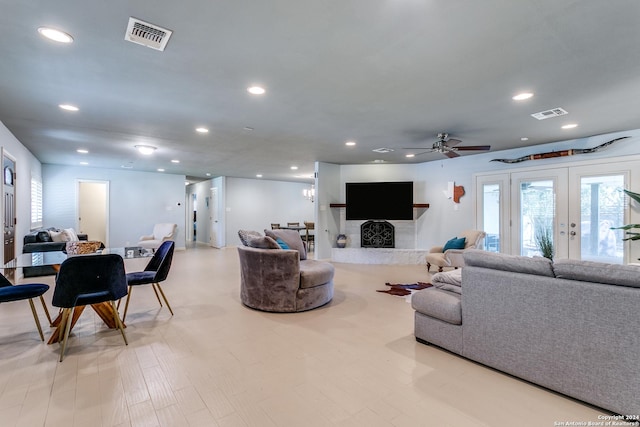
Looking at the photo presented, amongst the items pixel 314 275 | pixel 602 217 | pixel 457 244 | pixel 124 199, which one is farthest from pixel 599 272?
pixel 124 199

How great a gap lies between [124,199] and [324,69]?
27.7 feet

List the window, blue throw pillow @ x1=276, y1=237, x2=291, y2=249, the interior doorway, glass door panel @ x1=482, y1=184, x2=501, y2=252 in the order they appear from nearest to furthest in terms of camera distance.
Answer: blue throw pillow @ x1=276, y1=237, x2=291, y2=249
glass door panel @ x1=482, y1=184, x2=501, y2=252
the window
the interior doorway

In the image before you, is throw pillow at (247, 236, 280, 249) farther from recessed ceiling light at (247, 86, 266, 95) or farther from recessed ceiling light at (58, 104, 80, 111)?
recessed ceiling light at (58, 104, 80, 111)

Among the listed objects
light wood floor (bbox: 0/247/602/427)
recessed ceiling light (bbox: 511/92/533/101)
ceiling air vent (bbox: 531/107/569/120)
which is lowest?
light wood floor (bbox: 0/247/602/427)

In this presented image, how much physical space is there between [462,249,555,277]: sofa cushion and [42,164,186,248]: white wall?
9.28m

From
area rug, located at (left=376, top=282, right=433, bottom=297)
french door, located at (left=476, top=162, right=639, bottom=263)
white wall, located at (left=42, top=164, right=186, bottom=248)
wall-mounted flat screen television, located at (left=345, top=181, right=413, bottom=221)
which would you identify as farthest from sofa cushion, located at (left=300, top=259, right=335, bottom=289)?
white wall, located at (left=42, top=164, right=186, bottom=248)

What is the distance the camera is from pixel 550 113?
3902mm

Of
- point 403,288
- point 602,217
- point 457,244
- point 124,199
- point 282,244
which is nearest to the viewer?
point 282,244

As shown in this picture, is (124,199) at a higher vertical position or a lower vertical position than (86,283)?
higher

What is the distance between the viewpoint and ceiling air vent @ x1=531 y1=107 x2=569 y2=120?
3.79 metres

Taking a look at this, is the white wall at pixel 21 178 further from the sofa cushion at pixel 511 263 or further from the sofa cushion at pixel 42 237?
the sofa cushion at pixel 511 263

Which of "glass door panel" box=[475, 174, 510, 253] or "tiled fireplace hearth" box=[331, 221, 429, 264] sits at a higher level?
"glass door panel" box=[475, 174, 510, 253]

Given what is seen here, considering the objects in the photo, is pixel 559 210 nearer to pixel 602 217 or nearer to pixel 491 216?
pixel 602 217

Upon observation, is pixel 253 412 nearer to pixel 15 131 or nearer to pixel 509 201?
pixel 15 131
